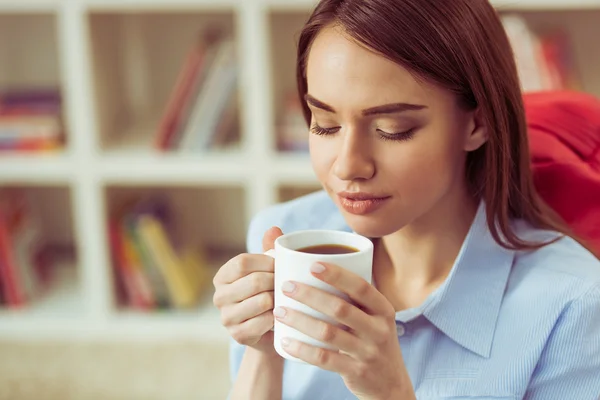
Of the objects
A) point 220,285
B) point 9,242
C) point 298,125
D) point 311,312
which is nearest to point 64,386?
point 9,242

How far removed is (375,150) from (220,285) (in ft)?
0.79

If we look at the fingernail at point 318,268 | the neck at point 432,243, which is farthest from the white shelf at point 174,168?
the fingernail at point 318,268

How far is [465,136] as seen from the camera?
1.09 metres

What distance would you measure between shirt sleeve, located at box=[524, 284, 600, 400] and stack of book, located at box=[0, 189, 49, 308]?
6.45ft

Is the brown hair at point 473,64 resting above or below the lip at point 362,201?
above

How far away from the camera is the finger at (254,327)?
38.4 inches

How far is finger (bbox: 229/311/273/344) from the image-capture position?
98 cm

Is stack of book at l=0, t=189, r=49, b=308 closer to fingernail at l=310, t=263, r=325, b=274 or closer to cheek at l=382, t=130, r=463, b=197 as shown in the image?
cheek at l=382, t=130, r=463, b=197

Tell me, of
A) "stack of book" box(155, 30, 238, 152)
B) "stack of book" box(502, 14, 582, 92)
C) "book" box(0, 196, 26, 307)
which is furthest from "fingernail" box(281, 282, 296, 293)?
"book" box(0, 196, 26, 307)

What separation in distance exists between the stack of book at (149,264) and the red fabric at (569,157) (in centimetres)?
149

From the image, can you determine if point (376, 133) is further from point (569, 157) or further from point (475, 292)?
point (569, 157)

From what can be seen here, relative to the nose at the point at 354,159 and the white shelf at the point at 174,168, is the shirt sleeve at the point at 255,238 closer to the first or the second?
the nose at the point at 354,159

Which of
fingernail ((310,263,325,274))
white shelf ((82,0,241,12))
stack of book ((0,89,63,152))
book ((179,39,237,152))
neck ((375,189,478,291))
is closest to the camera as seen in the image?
fingernail ((310,263,325,274))

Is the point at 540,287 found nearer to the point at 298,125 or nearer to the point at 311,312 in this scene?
the point at 311,312
